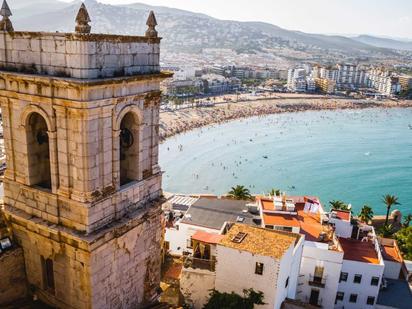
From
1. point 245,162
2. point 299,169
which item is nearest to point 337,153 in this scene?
point 299,169

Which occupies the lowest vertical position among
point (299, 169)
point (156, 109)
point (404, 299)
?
Result: point (299, 169)

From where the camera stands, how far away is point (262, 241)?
23.2 metres

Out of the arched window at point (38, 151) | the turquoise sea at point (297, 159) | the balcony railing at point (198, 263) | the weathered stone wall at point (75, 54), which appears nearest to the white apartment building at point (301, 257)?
the balcony railing at point (198, 263)

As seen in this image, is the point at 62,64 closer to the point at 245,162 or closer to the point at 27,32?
the point at 27,32

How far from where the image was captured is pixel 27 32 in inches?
422

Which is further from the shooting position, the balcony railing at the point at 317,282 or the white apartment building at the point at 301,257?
the balcony railing at the point at 317,282

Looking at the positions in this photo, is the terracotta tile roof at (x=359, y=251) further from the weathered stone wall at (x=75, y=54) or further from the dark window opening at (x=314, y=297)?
the weathered stone wall at (x=75, y=54)

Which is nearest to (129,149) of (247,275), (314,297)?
(247,275)

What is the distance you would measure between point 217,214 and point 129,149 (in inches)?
899

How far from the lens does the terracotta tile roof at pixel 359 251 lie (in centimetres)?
2985

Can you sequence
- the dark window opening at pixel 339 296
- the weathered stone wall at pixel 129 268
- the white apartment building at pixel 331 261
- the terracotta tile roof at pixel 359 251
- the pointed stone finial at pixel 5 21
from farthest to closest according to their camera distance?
the dark window opening at pixel 339 296 → the terracotta tile roof at pixel 359 251 → the white apartment building at pixel 331 261 → the weathered stone wall at pixel 129 268 → the pointed stone finial at pixel 5 21

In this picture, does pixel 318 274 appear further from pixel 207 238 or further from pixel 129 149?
pixel 129 149

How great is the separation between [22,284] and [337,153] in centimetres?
10202

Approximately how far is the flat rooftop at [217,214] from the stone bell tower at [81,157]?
65.0 ft
